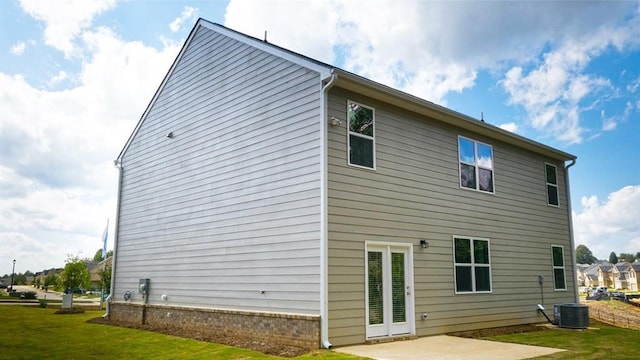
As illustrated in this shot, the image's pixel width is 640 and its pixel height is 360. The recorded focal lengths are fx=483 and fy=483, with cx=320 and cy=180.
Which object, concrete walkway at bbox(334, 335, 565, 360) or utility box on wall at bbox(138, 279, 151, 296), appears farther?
utility box on wall at bbox(138, 279, 151, 296)

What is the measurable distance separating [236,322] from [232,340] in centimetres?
51

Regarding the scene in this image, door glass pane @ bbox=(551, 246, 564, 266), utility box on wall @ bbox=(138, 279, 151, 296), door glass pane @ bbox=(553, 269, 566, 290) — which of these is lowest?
utility box on wall @ bbox=(138, 279, 151, 296)

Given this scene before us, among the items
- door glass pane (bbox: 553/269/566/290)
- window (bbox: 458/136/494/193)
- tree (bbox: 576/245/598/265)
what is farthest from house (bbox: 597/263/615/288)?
window (bbox: 458/136/494/193)

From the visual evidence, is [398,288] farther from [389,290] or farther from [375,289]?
[375,289]

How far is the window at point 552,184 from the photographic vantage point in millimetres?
15250

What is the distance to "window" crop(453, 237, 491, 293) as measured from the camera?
11445 millimetres

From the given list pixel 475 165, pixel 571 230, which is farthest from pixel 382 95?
pixel 571 230

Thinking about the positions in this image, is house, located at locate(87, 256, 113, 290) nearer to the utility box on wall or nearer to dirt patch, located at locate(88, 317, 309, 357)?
the utility box on wall

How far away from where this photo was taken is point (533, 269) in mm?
13828

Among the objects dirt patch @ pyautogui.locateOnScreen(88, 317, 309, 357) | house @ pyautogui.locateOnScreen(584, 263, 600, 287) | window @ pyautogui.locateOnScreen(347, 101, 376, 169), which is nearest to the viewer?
dirt patch @ pyautogui.locateOnScreen(88, 317, 309, 357)

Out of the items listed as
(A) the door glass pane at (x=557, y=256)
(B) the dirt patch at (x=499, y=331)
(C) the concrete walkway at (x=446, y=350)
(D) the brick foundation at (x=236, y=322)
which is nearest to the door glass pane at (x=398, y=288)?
(C) the concrete walkway at (x=446, y=350)

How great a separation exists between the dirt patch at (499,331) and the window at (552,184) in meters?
Answer: 4.22

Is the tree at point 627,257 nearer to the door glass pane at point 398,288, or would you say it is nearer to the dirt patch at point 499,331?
the dirt patch at point 499,331

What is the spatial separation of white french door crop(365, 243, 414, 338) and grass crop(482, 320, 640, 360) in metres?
2.13
